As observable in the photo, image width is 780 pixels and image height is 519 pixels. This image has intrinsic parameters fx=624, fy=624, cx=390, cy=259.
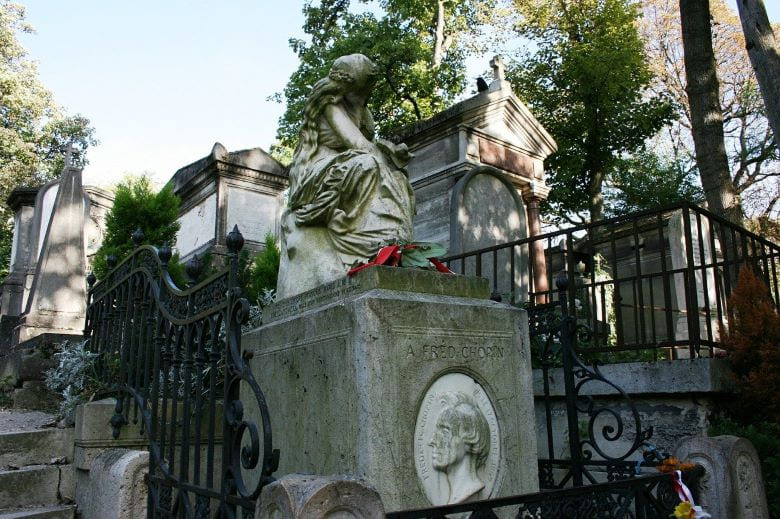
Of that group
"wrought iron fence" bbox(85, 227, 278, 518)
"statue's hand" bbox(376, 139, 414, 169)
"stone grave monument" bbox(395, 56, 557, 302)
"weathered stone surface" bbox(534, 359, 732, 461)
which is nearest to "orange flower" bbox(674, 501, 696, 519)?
"weathered stone surface" bbox(534, 359, 732, 461)

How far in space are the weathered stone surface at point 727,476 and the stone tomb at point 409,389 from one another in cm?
90

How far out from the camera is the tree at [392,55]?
18453 millimetres

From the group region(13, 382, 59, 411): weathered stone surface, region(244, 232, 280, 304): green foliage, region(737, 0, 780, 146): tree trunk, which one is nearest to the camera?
region(13, 382, 59, 411): weathered stone surface

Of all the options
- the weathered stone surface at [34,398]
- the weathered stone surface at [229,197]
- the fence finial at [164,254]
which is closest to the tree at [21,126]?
the weathered stone surface at [229,197]

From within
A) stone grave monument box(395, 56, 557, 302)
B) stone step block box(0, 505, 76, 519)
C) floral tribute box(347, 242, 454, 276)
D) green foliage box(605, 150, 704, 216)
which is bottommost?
stone step block box(0, 505, 76, 519)

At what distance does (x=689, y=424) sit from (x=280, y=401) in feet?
10.0

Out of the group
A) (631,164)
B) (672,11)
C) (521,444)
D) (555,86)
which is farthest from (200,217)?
(672,11)

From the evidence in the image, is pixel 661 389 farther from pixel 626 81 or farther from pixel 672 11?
pixel 672 11

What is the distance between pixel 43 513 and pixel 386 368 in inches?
100

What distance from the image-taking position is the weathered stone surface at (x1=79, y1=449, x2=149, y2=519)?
3.39 metres

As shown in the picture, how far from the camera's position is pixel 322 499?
6.10ft

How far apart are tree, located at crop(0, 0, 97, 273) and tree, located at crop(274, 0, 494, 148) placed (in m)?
9.56

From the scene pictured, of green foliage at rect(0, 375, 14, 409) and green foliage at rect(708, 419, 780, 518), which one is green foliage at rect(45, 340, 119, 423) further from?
green foliage at rect(708, 419, 780, 518)

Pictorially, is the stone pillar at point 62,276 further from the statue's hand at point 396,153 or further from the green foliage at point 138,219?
the statue's hand at point 396,153
